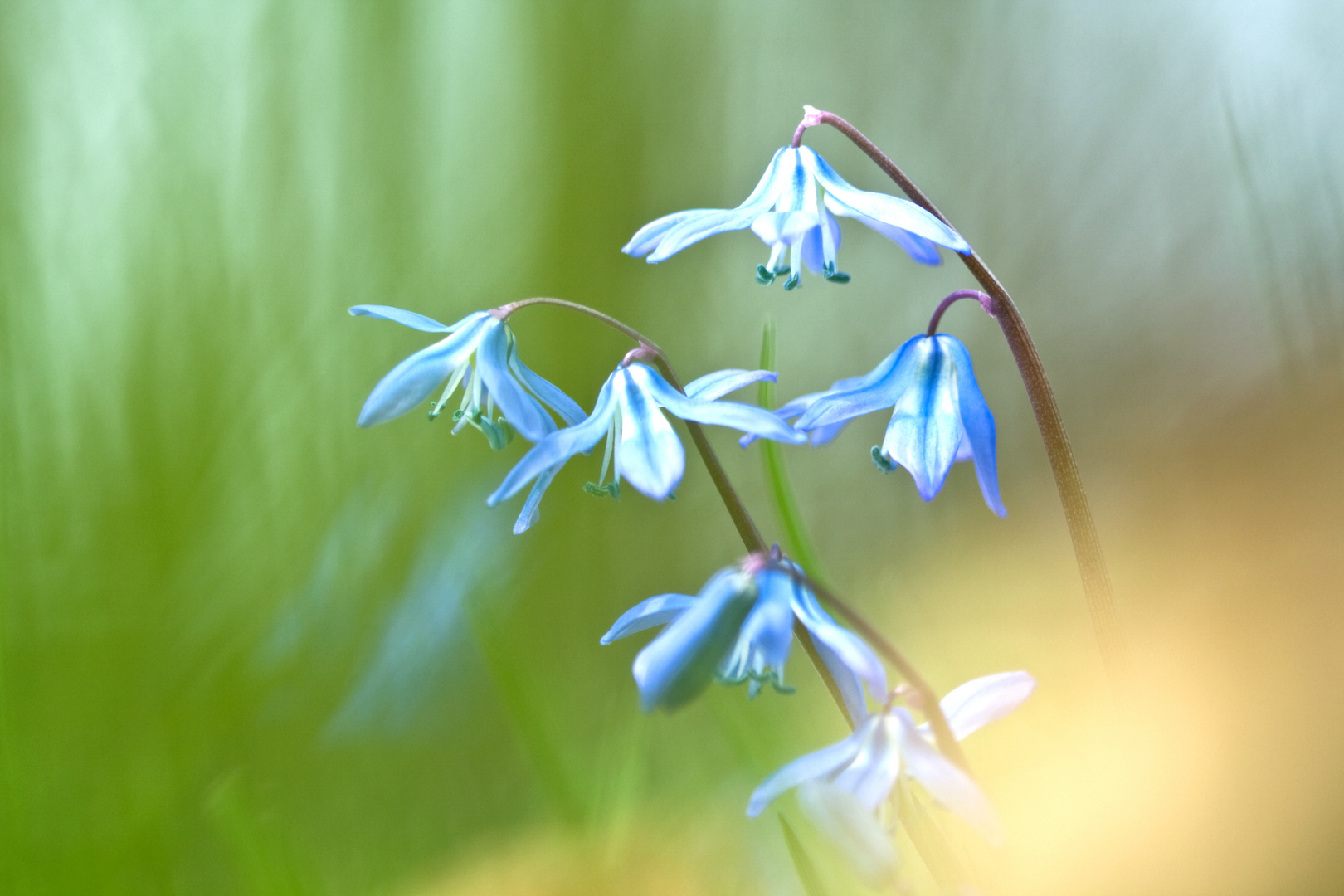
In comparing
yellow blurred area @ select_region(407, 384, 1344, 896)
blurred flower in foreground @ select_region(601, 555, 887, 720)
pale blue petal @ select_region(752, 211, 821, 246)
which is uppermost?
pale blue petal @ select_region(752, 211, 821, 246)

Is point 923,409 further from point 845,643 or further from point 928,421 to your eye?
point 845,643

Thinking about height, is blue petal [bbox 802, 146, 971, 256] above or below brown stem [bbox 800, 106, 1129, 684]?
above

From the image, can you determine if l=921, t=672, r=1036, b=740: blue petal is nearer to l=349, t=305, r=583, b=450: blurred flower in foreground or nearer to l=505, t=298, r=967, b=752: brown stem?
l=505, t=298, r=967, b=752: brown stem

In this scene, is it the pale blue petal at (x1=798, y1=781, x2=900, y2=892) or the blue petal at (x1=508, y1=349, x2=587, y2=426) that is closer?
the pale blue petal at (x1=798, y1=781, x2=900, y2=892)

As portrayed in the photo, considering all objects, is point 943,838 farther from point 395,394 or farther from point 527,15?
point 527,15

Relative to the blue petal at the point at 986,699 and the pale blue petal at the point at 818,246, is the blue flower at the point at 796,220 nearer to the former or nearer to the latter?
the pale blue petal at the point at 818,246

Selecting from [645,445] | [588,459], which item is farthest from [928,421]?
[588,459]

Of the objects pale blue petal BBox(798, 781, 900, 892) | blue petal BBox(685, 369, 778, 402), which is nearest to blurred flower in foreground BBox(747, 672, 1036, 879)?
pale blue petal BBox(798, 781, 900, 892)
